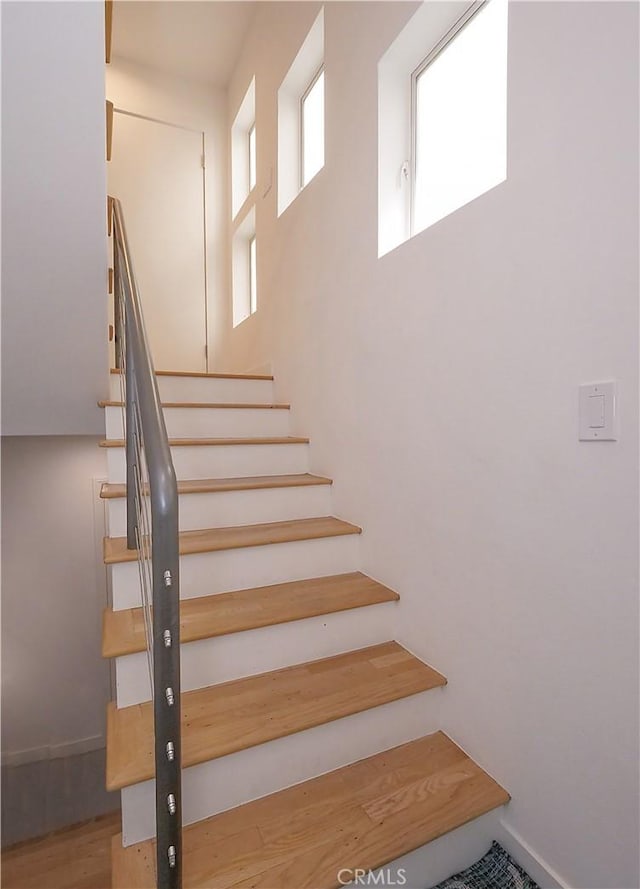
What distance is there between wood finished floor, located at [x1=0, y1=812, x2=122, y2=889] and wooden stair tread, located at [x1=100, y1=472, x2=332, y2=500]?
190 centimetres

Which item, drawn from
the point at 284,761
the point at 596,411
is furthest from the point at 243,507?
the point at 596,411

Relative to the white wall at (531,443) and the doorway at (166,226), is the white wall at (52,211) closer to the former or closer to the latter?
the white wall at (531,443)

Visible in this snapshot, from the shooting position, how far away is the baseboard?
3.79ft

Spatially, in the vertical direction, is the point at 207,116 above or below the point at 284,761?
above

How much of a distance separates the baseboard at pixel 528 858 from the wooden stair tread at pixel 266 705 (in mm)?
379

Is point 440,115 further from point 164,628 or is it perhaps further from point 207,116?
point 207,116

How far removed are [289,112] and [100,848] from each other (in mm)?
4367

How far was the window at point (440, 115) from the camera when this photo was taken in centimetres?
148

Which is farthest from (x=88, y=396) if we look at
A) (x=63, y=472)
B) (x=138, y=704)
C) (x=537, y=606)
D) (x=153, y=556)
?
(x=537, y=606)

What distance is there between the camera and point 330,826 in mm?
1184

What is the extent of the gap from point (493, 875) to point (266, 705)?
0.71 meters

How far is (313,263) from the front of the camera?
8.03 ft

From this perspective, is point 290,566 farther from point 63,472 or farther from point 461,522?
point 63,472

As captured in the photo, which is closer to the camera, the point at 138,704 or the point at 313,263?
the point at 138,704
